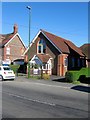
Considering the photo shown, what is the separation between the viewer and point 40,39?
4131cm

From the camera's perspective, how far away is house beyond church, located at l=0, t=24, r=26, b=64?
2099 inches

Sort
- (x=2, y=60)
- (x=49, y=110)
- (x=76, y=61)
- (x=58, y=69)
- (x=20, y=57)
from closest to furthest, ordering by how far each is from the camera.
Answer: (x=49, y=110)
(x=58, y=69)
(x=76, y=61)
(x=2, y=60)
(x=20, y=57)

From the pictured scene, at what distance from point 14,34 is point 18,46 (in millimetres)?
3132

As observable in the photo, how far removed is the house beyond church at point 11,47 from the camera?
53312mm

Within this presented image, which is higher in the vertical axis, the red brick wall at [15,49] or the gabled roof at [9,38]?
the gabled roof at [9,38]

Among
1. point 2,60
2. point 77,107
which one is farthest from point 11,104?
point 2,60

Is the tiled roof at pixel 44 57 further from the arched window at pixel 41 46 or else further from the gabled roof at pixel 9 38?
the gabled roof at pixel 9 38

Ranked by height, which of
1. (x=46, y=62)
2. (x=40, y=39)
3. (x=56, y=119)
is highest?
(x=40, y=39)

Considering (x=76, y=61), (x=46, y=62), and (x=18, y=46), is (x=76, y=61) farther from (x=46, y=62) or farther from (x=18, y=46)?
(x=18, y=46)

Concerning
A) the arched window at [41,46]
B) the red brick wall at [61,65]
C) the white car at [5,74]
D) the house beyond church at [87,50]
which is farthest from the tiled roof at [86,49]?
the white car at [5,74]

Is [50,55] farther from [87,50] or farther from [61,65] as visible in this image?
[87,50]

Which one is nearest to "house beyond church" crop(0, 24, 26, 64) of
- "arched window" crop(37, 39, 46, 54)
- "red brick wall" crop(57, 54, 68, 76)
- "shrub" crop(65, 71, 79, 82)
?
"arched window" crop(37, 39, 46, 54)

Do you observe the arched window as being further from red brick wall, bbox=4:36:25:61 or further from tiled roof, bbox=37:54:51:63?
red brick wall, bbox=4:36:25:61

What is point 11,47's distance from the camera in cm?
5450
